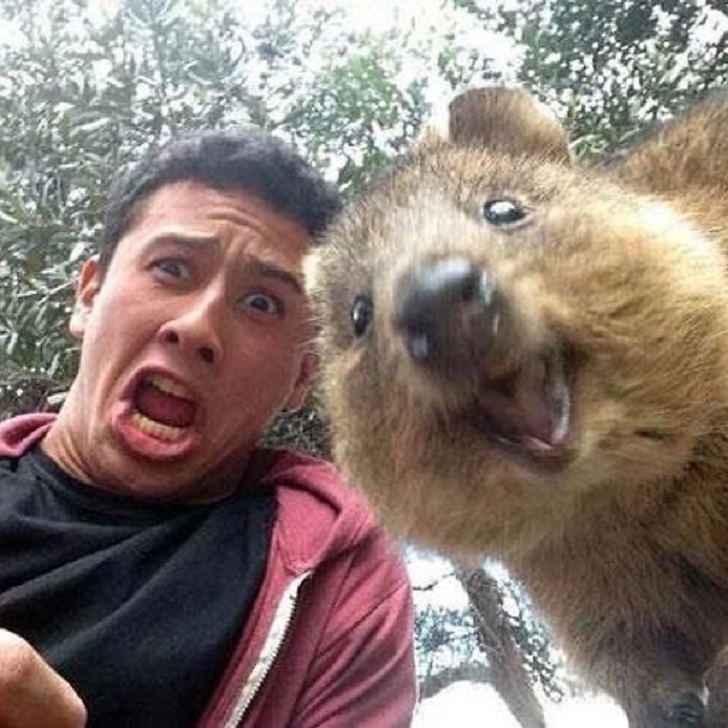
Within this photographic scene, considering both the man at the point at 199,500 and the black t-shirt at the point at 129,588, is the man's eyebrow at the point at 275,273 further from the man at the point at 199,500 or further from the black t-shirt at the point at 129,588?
the black t-shirt at the point at 129,588

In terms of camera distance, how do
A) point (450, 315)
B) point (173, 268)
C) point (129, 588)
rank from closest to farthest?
point (450, 315)
point (129, 588)
point (173, 268)

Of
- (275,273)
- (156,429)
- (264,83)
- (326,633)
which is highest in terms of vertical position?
(264,83)

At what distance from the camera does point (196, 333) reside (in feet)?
4.23

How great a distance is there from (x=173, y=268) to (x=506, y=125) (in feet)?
1.07

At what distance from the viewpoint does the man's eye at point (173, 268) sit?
1342 millimetres

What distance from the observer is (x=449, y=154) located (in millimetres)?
1285

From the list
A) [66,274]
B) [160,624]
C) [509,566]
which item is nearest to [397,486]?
[509,566]

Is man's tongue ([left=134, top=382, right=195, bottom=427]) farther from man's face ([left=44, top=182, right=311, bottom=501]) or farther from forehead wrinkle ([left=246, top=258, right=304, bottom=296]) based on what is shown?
forehead wrinkle ([left=246, top=258, right=304, bottom=296])

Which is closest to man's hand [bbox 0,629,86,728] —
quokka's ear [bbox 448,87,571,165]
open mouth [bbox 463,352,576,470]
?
open mouth [bbox 463,352,576,470]

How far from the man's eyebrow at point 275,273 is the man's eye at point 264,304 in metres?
0.02

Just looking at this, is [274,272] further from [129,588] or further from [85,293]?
[129,588]

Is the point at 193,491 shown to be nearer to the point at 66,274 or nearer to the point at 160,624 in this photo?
the point at 160,624

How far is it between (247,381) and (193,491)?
11 cm

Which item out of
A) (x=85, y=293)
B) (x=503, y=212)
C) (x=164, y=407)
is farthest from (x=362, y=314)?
(x=85, y=293)
